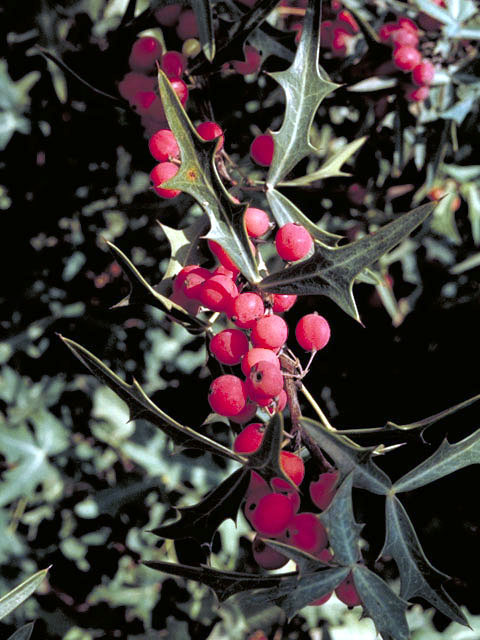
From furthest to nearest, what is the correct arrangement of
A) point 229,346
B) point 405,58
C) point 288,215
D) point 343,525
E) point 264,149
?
1. point 405,58
2. point 264,149
3. point 288,215
4. point 229,346
5. point 343,525

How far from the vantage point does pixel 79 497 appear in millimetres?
1464

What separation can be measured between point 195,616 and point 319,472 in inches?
34.9

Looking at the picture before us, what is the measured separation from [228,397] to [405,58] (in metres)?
0.78

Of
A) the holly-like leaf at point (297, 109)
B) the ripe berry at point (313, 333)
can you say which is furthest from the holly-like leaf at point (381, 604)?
the holly-like leaf at point (297, 109)

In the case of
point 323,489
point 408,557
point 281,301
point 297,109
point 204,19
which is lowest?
point 408,557

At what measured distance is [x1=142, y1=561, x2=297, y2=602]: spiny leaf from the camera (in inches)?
25.2

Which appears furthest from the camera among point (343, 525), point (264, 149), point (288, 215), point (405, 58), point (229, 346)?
point (405, 58)

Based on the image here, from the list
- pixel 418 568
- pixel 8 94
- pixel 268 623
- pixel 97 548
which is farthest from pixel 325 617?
pixel 8 94

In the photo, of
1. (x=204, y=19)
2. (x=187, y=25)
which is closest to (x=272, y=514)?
(x=204, y=19)

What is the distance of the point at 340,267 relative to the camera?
66 cm

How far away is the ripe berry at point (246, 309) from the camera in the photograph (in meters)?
0.69

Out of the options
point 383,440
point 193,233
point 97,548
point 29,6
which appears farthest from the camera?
point 97,548

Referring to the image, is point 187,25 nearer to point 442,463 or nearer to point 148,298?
point 148,298

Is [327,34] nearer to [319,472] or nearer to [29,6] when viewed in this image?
[29,6]
